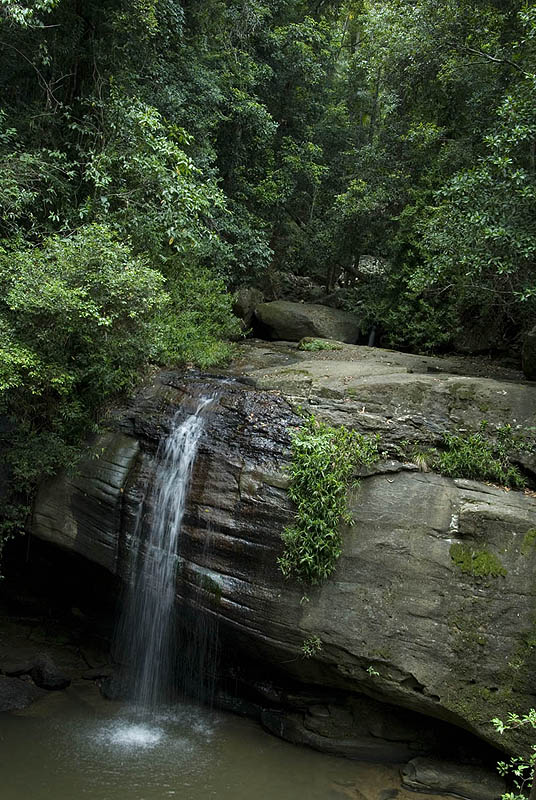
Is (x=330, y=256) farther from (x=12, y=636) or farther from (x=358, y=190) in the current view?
(x=12, y=636)

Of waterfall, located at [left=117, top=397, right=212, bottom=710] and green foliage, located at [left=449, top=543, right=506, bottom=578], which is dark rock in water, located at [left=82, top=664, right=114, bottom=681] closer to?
waterfall, located at [left=117, top=397, right=212, bottom=710]

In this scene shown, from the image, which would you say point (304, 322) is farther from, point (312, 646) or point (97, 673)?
point (312, 646)

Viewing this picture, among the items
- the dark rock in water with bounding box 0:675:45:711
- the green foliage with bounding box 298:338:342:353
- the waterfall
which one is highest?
the green foliage with bounding box 298:338:342:353

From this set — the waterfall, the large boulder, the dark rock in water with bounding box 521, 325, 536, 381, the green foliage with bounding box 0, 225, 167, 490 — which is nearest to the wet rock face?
the waterfall

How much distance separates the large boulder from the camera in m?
14.9

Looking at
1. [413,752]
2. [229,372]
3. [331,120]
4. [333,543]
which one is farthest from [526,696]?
[331,120]

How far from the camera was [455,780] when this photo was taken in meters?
6.12

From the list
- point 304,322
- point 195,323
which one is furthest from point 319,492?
point 304,322

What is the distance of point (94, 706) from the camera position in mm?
7387

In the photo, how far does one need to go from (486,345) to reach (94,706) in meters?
9.86

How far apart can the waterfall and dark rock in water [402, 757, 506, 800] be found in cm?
301

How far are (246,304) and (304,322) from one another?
66.5 inches

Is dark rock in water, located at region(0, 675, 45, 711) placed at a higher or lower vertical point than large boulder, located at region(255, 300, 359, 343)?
lower

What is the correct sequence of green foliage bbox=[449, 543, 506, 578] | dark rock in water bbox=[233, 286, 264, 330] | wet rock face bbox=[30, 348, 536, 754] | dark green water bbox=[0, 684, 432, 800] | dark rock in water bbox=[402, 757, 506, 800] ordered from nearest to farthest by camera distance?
dark green water bbox=[0, 684, 432, 800] < dark rock in water bbox=[402, 757, 506, 800] < wet rock face bbox=[30, 348, 536, 754] < green foliage bbox=[449, 543, 506, 578] < dark rock in water bbox=[233, 286, 264, 330]
